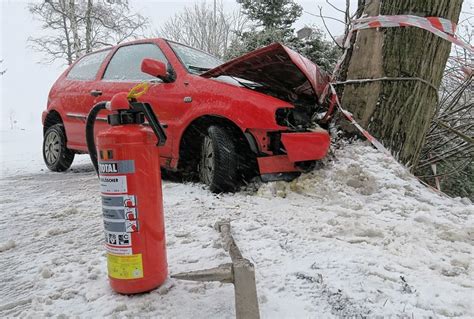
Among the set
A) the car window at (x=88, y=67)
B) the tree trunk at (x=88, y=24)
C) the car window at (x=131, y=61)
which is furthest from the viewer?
the tree trunk at (x=88, y=24)

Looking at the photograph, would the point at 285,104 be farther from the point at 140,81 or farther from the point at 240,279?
the point at 240,279

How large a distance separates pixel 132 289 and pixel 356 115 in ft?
7.87

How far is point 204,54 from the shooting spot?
13.7 ft

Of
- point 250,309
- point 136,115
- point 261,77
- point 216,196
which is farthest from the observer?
point 261,77

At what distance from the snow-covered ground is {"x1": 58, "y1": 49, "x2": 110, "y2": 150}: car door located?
1311mm

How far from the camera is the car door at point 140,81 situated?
3.34m

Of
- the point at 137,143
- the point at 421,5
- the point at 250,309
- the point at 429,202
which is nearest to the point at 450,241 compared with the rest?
the point at 429,202

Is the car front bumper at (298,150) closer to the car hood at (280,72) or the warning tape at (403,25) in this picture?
the warning tape at (403,25)

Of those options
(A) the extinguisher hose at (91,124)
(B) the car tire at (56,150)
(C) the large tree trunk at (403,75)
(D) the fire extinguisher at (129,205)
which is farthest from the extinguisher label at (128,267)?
(B) the car tire at (56,150)

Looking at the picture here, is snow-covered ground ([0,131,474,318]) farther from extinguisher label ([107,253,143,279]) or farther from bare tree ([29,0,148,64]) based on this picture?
bare tree ([29,0,148,64])

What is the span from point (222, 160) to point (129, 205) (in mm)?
1487

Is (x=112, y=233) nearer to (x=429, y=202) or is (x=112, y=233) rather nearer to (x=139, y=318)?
(x=139, y=318)

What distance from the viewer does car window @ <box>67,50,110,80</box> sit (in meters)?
4.34

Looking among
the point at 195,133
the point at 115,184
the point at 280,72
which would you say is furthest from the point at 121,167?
the point at 280,72
